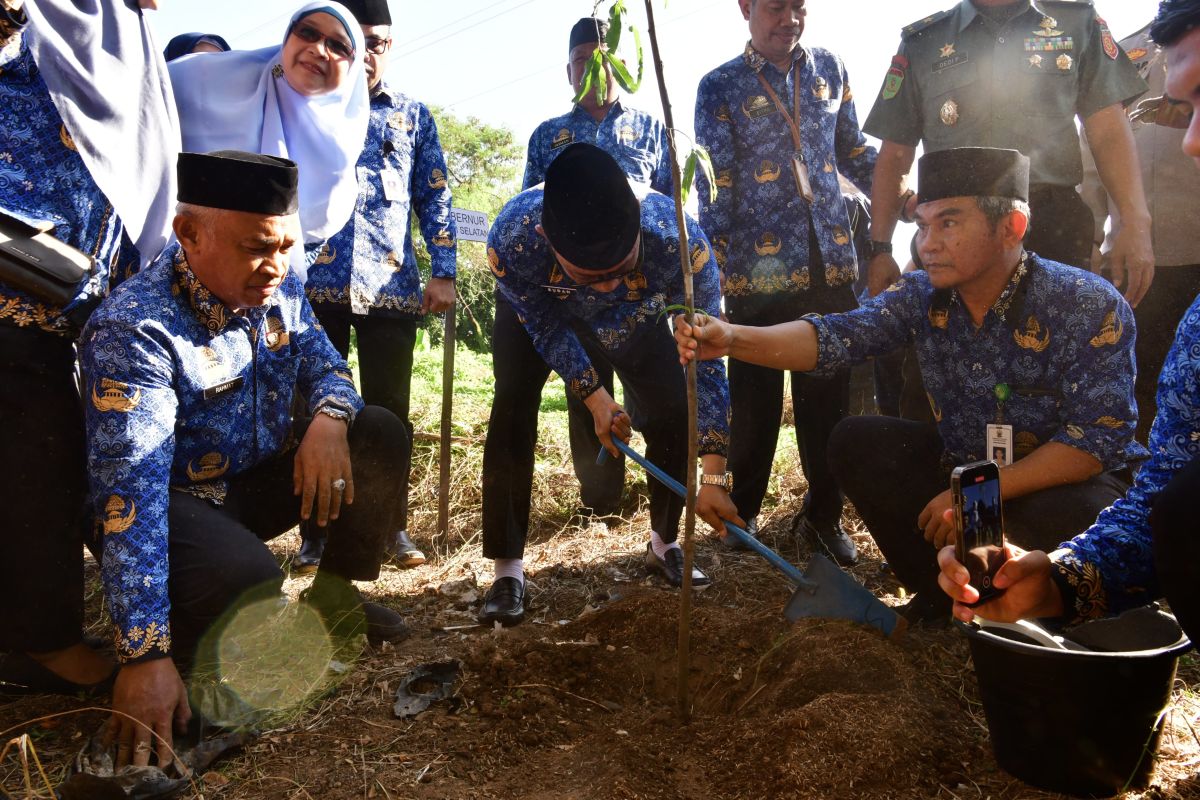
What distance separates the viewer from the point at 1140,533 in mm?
1615

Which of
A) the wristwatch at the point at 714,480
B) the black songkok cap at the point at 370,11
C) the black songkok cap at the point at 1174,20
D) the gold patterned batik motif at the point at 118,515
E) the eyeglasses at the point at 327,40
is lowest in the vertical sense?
the wristwatch at the point at 714,480

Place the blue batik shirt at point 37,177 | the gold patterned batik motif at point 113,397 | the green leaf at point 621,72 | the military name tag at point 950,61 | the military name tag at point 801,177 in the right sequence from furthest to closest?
the military name tag at point 801,177 → the military name tag at point 950,61 → the blue batik shirt at point 37,177 → the gold patterned batik motif at point 113,397 → the green leaf at point 621,72

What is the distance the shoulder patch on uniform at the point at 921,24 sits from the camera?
11.1 feet

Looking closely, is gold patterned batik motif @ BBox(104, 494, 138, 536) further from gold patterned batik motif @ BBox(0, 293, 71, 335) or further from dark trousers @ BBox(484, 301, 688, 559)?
dark trousers @ BBox(484, 301, 688, 559)

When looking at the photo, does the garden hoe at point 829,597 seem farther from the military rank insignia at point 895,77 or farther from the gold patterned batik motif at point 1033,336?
the military rank insignia at point 895,77

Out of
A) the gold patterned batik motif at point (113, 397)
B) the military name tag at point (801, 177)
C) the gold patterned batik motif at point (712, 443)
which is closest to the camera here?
the gold patterned batik motif at point (113, 397)

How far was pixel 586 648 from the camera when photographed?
8.25 ft

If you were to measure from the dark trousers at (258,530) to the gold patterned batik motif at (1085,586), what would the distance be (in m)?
1.86

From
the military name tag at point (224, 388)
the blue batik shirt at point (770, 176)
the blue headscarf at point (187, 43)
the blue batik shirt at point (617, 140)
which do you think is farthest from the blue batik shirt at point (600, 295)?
the blue headscarf at point (187, 43)

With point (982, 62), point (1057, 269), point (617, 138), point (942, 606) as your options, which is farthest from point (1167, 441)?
point (617, 138)

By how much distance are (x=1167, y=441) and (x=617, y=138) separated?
281 cm

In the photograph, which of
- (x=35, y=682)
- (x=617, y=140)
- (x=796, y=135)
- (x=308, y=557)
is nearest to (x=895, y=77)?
(x=796, y=135)

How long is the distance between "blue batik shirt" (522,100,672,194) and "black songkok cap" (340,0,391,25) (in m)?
0.87

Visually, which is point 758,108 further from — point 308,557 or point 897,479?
point 308,557
